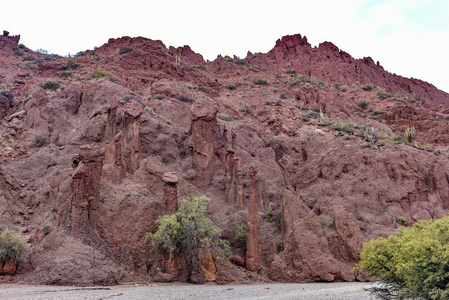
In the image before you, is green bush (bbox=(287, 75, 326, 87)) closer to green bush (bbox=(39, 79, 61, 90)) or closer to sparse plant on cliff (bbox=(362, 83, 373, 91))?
sparse plant on cliff (bbox=(362, 83, 373, 91))

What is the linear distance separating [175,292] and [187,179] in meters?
14.5

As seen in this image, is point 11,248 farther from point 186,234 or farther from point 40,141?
point 40,141

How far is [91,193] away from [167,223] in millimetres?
5323

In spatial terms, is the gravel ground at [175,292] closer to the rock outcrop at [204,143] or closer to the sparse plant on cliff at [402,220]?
the sparse plant on cliff at [402,220]

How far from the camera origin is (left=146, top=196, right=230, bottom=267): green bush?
21.8m

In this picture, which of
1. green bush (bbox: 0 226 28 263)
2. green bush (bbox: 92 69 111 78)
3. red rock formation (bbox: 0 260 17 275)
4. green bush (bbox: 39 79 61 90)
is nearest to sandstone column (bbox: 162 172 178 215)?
green bush (bbox: 0 226 28 263)

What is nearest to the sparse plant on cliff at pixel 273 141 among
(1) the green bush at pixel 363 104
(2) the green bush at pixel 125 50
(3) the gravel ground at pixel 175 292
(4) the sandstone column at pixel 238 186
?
(4) the sandstone column at pixel 238 186

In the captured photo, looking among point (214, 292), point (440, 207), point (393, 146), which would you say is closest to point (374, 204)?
point (440, 207)

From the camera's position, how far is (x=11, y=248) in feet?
65.9

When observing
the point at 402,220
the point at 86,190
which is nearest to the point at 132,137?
the point at 86,190

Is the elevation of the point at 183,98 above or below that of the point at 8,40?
below

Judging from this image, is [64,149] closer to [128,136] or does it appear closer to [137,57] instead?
[128,136]

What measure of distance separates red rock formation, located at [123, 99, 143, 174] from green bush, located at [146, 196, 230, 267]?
784cm

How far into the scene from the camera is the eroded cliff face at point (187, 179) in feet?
74.1
